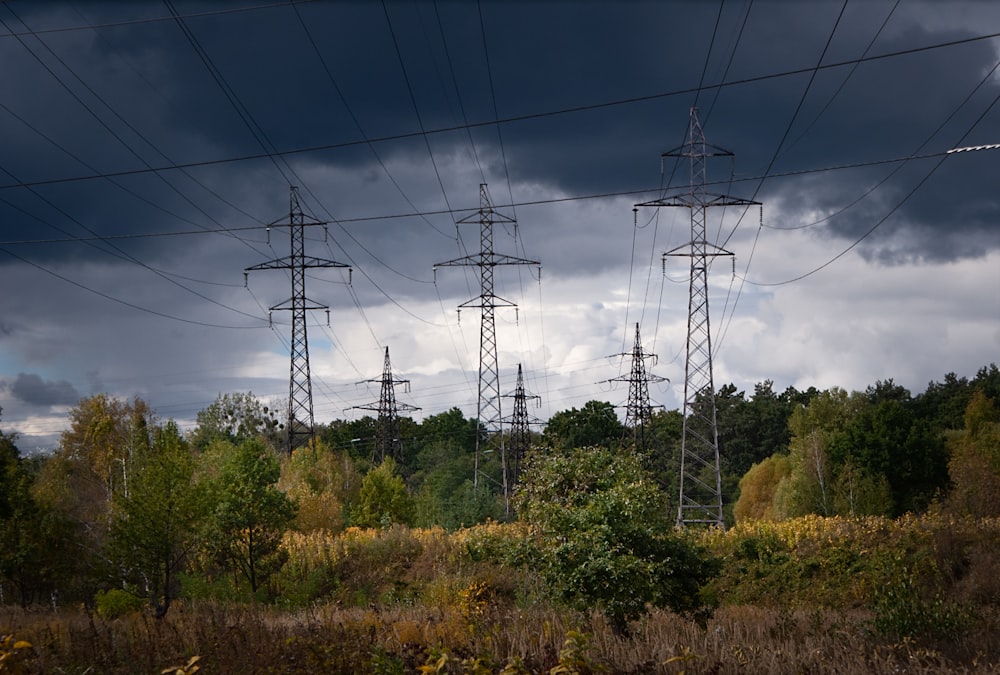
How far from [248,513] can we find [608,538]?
1800 centimetres

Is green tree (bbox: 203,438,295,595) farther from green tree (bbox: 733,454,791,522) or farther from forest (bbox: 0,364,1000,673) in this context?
green tree (bbox: 733,454,791,522)

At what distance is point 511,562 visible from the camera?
17.4 meters

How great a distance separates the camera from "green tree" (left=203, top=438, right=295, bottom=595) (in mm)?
29781

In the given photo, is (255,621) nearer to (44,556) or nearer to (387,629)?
(387,629)

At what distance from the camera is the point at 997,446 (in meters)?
52.4

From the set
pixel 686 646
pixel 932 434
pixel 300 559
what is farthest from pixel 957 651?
pixel 932 434

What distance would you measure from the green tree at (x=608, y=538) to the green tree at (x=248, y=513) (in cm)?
1503

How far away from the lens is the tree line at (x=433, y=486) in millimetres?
17688

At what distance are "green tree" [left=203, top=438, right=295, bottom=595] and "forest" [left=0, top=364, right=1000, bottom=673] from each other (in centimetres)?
10

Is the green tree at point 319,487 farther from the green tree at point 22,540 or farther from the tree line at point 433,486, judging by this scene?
the green tree at point 22,540

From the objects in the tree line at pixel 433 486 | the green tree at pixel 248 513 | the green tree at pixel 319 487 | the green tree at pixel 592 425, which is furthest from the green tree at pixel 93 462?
the green tree at pixel 592 425

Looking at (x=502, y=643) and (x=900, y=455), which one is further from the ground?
(x=900, y=455)

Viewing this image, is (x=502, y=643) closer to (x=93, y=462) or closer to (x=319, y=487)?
(x=319, y=487)

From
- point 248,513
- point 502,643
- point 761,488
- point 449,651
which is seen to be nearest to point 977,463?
point 761,488
